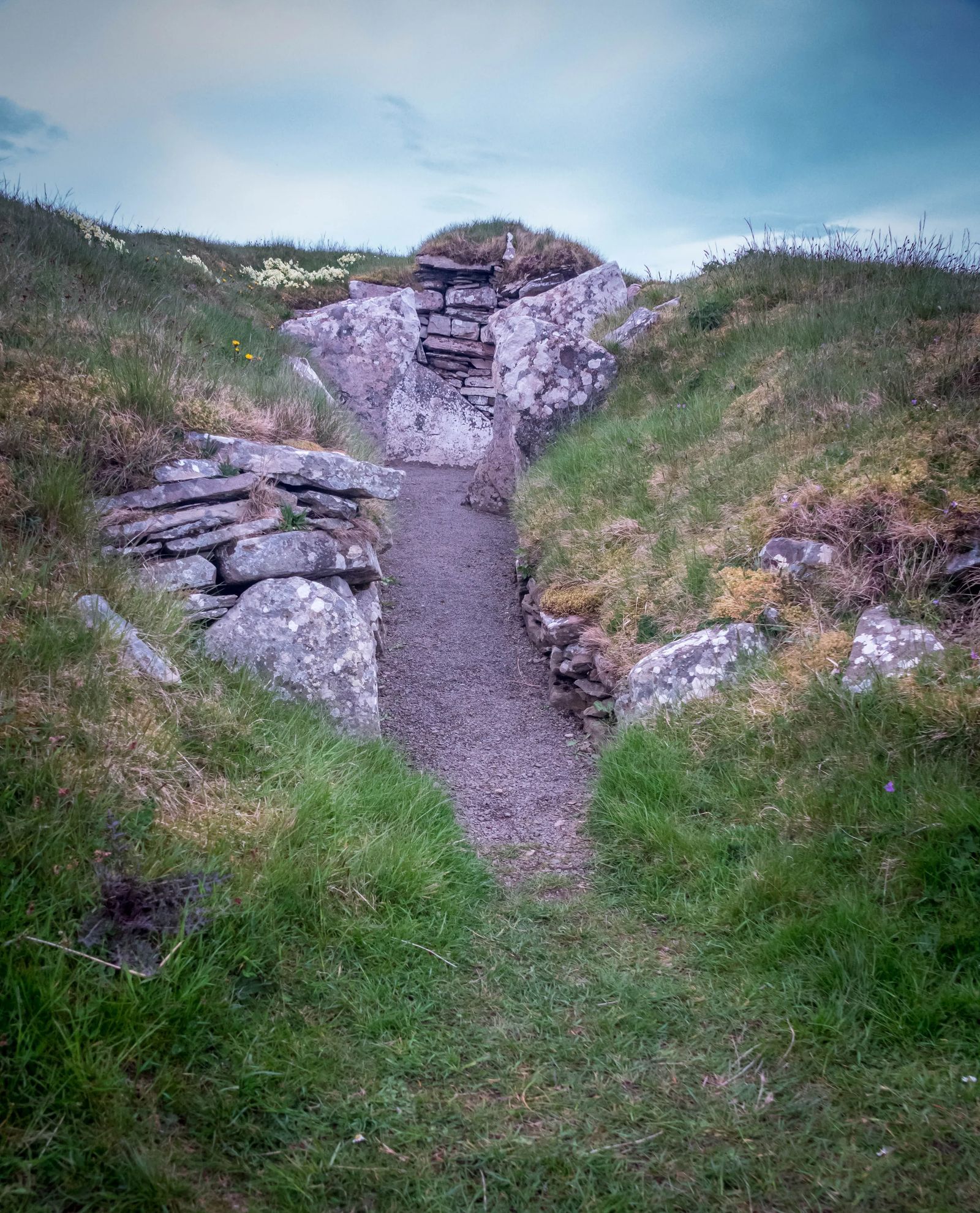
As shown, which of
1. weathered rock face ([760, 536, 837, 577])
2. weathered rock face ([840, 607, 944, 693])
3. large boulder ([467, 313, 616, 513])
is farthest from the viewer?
large boulder ([467, 313, 616, 513])

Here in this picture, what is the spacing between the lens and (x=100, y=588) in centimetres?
466

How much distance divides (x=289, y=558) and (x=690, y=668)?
3090mm

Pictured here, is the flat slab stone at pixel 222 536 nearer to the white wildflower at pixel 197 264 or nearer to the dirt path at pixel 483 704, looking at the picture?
the dirt path at pixel 483 704

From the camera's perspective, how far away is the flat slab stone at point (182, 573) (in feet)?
17.4

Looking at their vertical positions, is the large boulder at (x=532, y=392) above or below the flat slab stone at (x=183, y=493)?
above

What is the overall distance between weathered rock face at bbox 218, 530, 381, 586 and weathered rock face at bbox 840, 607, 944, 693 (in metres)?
3.86

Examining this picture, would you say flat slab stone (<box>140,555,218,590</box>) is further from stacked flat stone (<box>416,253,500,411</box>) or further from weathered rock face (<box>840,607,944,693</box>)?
stacked flat stone (<box>416,253,500,411</box>)

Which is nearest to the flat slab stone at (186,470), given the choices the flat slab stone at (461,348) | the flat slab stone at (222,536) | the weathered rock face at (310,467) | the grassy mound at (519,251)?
the weathered rock face at (310,467)

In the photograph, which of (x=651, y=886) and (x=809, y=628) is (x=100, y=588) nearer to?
(x=651, y=886)

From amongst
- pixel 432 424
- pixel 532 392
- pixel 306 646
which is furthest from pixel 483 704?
pixel 432 424

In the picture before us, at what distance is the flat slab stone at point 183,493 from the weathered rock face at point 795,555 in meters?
4.04

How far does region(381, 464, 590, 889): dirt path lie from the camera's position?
483cm

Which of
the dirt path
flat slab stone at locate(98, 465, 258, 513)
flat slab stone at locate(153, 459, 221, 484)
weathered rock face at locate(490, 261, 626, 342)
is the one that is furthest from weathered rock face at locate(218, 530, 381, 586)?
weathered rock face at locate(490, 261, 626, 342)

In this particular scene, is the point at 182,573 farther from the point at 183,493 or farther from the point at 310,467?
the point at 310,467
